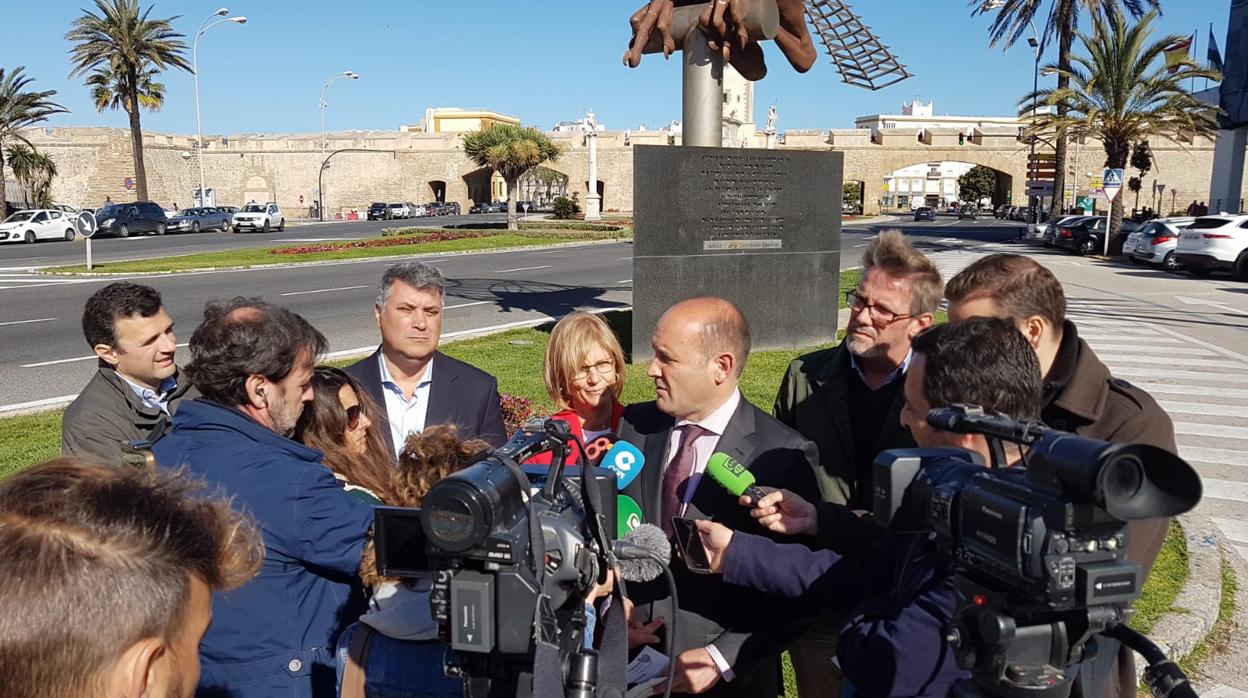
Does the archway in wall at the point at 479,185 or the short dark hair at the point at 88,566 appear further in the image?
the archway in wall at the point at 479,185

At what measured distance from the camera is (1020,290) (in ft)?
9.96

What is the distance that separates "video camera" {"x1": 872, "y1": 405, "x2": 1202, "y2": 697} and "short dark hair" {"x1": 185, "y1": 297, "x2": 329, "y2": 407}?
196 centimetres

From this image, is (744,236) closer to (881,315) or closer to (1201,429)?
(1201,429)

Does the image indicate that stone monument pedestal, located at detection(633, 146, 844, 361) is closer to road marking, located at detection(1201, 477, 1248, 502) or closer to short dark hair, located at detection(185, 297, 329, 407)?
road marking, located at detection(1201, 477, 1248, 502)

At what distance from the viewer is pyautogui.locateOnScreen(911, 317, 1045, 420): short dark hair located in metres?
2.16

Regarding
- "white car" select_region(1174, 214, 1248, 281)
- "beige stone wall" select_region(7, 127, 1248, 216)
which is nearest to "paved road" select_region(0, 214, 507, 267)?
"white car" select_region(1174, 214, 1248, 281)

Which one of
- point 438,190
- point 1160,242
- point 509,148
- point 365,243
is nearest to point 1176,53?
point 1160,242

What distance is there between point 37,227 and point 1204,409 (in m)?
40.3

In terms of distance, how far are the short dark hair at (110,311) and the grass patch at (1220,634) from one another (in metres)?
4.95

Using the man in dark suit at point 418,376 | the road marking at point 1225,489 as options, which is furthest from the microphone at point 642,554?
the road marking at point 1225,489

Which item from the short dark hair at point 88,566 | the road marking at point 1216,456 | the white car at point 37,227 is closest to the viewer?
the short dark hair at point 88,566

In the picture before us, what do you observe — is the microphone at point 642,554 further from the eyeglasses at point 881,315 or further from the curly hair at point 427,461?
the eyeglasses at point 881,315

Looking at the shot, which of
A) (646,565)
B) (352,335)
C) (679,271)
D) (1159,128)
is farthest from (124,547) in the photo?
(1159,128)

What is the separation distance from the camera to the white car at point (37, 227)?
36.0 meters
